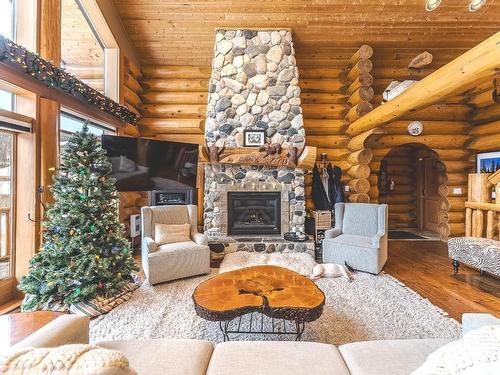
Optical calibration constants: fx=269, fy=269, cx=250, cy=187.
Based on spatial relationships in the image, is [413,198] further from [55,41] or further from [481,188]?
[55,41]

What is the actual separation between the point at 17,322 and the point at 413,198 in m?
8.36

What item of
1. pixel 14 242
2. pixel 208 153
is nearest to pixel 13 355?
pixel 14 242

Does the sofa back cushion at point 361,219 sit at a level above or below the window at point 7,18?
below

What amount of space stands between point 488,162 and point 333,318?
4990mm

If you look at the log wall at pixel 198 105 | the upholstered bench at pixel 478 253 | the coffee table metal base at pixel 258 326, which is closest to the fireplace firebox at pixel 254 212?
the log wall at pixel 198 105

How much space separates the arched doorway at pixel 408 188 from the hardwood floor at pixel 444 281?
2.37 meters

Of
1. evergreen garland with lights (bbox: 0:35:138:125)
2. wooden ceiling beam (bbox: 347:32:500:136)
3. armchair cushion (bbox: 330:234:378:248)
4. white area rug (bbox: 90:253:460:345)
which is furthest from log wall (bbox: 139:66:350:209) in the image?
white area rug (bbox: 90:253:460:345)

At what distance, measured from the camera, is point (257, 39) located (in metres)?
4.98

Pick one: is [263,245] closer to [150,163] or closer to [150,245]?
[150,245]

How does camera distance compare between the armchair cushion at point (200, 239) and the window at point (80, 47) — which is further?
the armchair cushion at point (200, 239)

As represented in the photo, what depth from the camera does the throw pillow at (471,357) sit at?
2.41 feet

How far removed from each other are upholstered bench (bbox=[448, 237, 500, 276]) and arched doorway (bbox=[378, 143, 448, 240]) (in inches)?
132

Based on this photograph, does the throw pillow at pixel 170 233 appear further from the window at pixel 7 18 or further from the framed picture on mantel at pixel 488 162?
the framed picture on mantel at pixel 488 162

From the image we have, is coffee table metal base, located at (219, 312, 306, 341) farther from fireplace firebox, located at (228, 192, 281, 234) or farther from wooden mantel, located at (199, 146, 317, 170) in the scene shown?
wooden mantel, located at (199, 146, 317, 170)
